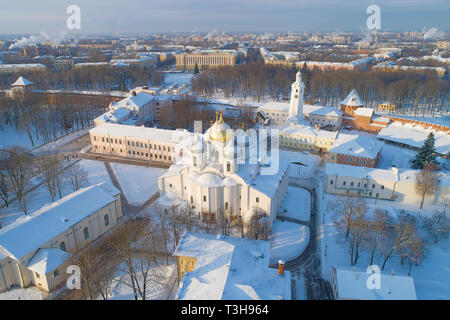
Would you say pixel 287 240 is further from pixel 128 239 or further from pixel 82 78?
pixel 82 78

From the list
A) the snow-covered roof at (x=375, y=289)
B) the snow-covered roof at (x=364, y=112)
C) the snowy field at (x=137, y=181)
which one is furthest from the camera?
the snow-covered roof at (x=364, y=112)

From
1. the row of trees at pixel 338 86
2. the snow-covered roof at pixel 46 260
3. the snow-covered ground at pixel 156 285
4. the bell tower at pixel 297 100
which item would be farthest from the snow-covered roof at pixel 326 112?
the snow-covered roof at pixel 46 260

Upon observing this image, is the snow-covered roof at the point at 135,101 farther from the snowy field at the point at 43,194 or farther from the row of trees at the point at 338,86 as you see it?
the row of trees at the point at 338,86

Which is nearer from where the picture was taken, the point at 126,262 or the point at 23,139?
the point at 126,262

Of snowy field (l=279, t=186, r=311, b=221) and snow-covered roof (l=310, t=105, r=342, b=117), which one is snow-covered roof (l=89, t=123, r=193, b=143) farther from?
snow-covered roof (l=310, t=105, r=342, b=117)

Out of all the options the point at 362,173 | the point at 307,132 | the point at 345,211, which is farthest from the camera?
the point at 307,132

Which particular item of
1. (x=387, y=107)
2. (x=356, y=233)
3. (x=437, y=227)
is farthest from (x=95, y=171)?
(x=387, y=107)
